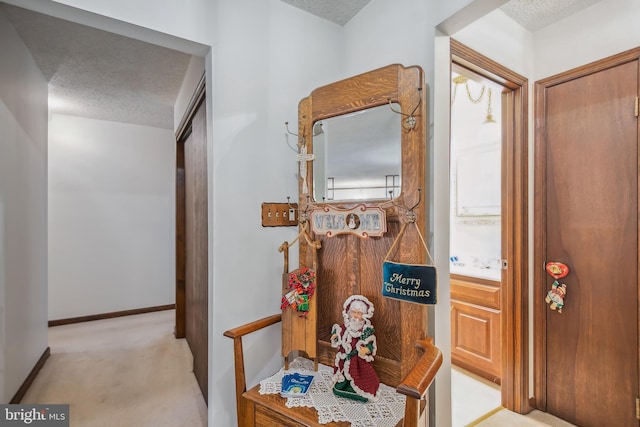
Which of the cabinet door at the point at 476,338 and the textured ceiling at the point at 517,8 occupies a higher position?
the textured ceiling at the point at 517,8

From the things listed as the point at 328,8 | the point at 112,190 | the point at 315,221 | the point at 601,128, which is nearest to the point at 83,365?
the point at 112,190

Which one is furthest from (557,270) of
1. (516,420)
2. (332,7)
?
(332,7)

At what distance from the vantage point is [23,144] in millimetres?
2234

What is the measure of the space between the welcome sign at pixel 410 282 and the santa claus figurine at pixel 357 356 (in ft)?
0.49

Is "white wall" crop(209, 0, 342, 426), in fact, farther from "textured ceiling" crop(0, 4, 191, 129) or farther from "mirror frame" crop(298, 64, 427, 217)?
"textured ceiling" crop(0, 4, 191, 129)

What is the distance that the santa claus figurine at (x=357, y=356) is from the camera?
1.26m

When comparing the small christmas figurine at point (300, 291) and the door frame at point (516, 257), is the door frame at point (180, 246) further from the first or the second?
the door frame at point (516, 257)

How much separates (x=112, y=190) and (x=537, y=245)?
462cm

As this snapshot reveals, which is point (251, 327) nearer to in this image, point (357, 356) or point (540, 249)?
point (357, 356)

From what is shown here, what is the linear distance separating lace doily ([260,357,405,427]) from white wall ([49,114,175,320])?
355 centimetres

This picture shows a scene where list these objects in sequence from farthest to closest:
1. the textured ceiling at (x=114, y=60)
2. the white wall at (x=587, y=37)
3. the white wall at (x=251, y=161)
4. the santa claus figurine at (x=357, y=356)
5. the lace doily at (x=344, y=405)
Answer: the textured ceiling at (x=114, y=60) < the white wall at (x=587, y=37) < the white wall at (x=251, y=161) < the santa claus figurine at (x=357, y=356) < the lace doily at (x=344, y=405)

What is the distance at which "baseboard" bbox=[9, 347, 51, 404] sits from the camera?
2.08 metres

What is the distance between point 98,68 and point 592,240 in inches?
148

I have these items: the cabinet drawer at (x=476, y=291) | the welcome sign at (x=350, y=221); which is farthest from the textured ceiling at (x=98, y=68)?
the cabinet drawer at (x=476, y=291)
